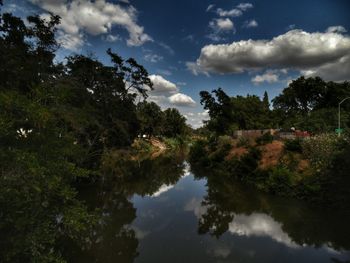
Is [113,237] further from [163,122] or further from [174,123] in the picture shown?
[174,123]

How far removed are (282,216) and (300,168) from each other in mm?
6576

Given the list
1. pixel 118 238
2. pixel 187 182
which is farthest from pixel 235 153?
pixel 118 238

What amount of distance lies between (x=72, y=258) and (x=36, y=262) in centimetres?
403

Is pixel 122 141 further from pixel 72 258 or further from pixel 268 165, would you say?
pixel 72 258

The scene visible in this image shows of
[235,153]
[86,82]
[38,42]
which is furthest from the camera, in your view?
[235,153]

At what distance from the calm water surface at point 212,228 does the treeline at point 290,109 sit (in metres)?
27.9

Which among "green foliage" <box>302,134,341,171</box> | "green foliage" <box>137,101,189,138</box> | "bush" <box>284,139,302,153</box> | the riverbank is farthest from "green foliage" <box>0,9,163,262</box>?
"green foliage" <box>137,101,189,138</box>

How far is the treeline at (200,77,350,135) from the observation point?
46.0 metres

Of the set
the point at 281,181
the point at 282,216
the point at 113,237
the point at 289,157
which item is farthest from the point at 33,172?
the point at 289,157

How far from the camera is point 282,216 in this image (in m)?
16.2

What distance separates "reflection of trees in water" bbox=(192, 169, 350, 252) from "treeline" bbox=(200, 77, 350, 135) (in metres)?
26.0

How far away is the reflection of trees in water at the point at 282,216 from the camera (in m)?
12.9

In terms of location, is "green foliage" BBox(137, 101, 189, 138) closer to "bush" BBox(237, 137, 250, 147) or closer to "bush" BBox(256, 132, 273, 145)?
"bush" BBox(237, 137, 250, 147)

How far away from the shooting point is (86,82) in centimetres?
2180
